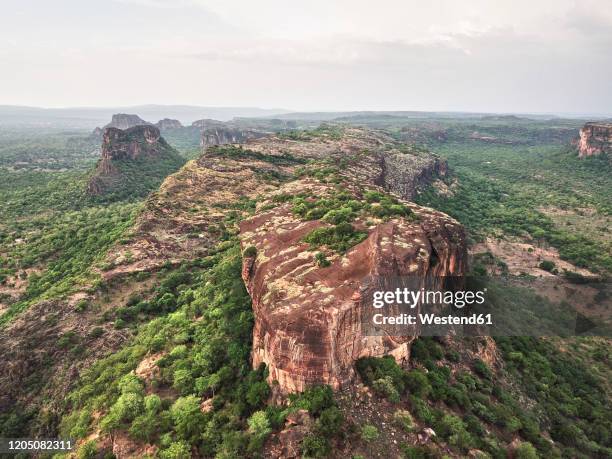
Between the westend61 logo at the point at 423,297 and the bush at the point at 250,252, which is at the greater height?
the bush at the point at 250,252

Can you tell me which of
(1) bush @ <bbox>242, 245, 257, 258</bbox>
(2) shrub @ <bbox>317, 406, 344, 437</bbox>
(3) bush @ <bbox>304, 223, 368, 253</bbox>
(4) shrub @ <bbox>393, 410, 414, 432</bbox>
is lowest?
(4) shrub @ <bbox>393, 410, 414, 432</bbox>

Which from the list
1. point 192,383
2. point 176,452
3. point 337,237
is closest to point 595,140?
point 337,237

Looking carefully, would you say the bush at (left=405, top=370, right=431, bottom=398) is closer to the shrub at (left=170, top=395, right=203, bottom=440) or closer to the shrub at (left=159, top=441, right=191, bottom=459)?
the shrub at (left=170, top=395, right=203, bottom=440)

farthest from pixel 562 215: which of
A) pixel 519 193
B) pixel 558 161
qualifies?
pixel 558 161

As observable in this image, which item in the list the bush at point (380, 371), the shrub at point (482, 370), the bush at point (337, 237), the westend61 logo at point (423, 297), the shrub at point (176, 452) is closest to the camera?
the shrub at point (176, 452)

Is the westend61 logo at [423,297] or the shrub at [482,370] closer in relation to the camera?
the westend61 logo at [423,297]

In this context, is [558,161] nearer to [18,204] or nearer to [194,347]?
[194,347]

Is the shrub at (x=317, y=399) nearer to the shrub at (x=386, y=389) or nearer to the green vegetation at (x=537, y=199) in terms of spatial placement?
the shrub at (x=386, y=389)

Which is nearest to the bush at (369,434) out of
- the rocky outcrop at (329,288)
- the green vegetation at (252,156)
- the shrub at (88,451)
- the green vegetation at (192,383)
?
the rocky outcrop at (329,288)

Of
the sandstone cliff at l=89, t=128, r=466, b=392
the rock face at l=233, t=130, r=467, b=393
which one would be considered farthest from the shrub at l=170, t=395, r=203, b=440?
the sandstone cliff at l=89, t=128, r=466, b=392
